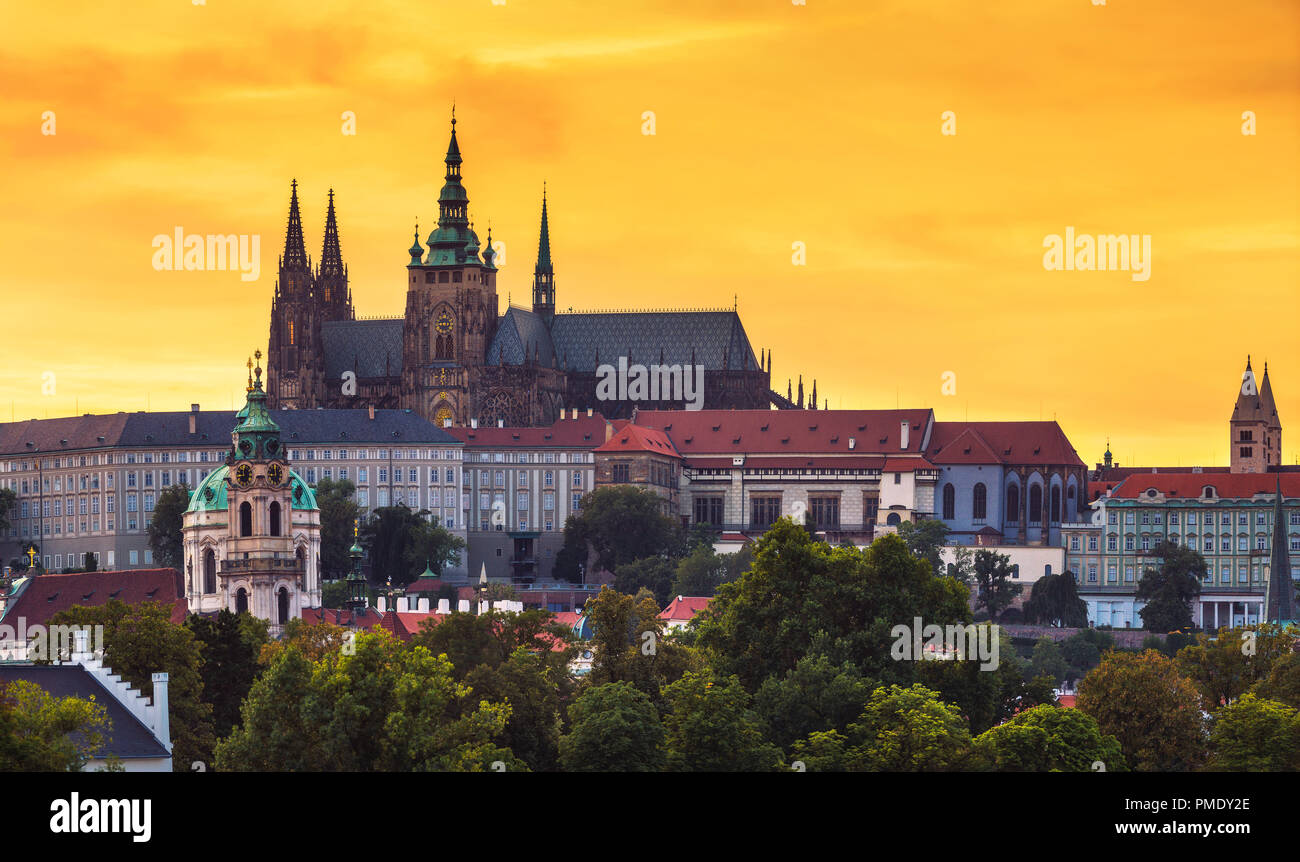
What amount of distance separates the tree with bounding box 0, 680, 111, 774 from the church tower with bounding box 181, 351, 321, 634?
56.7 m

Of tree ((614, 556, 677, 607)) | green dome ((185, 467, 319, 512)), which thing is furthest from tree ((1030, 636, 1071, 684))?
green dome ((185, 467, 319, 512))

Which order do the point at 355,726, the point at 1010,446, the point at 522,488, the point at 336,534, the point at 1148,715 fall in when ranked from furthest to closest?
the point at 522,488 → the point at 1010,446 → the point at 336,534 → the point at 1148,715 → the point at 355,726

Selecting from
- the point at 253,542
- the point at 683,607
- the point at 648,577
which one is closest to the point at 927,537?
the point at 648,577

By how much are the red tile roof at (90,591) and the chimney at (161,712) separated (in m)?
54.5

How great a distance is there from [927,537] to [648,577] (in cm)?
1726

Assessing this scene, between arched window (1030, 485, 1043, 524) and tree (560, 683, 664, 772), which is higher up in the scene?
arched window (1030, 485, 1043, 524)

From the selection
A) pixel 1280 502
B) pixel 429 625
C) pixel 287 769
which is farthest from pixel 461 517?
pixel 287 769

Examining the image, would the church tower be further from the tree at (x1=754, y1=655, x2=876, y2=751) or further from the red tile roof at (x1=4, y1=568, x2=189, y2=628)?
the tree at (x1=754, y1=655, x2=876, y2=751)

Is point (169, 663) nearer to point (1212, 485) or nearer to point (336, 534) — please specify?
point (336, 534)

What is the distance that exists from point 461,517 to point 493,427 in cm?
1025

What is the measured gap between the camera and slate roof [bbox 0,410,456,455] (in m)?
187

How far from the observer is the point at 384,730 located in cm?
6538

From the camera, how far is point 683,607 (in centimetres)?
15250

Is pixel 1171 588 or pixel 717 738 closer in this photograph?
pixel 717 738
